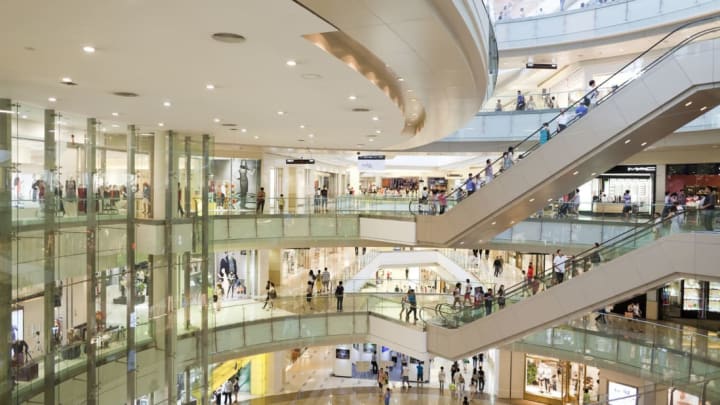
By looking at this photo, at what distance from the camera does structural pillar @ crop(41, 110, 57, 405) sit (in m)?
11.1

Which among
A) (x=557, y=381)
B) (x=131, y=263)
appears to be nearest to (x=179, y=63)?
(x=131, y=263)

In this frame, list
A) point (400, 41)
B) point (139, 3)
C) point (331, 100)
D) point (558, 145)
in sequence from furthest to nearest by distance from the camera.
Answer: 1. point (558, 145)
2. point (331, 100)
3. point (400, 41)
4. point (139, 3)

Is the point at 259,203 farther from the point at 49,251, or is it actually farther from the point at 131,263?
the point at 49,251

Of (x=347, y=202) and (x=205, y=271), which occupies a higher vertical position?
(x=347, y=202)

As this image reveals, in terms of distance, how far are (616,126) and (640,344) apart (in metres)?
7.42

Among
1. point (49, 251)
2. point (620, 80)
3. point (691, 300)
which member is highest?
point (620, 80)

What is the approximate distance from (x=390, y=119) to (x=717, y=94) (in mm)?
7039

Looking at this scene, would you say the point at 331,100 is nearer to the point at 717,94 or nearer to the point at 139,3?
the point at 139,3

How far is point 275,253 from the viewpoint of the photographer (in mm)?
28641

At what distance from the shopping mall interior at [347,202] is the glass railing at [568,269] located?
8 cm

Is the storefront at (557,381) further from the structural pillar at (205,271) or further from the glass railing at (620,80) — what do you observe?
the structural pillar at (205,271)

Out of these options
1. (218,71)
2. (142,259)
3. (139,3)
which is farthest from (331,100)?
(142,259)

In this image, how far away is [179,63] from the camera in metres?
6.96

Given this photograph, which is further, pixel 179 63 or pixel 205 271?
pixel 205 271
